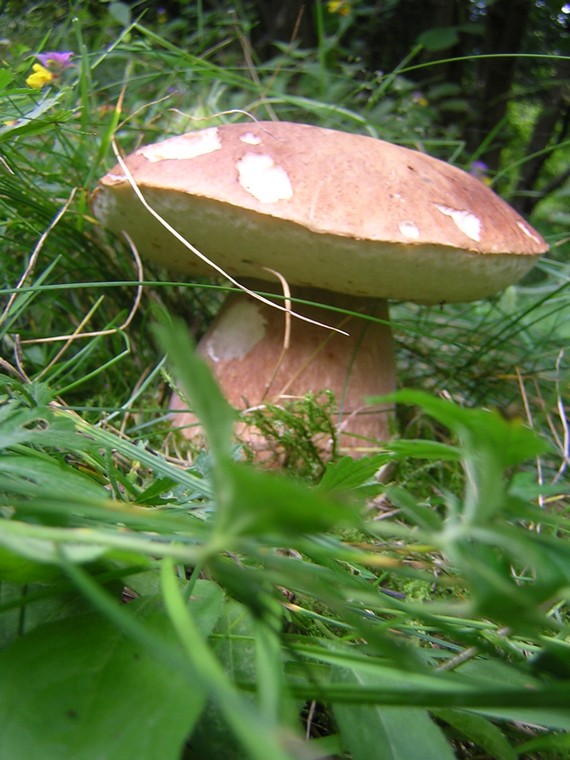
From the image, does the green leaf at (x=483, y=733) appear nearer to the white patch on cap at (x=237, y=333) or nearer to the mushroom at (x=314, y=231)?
the mushroom at (x=314, y=231)

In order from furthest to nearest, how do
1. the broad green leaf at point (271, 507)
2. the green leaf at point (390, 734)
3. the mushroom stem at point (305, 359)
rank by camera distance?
the mushroom stem at point (305, 359)
the green leaf at point (390, 734)
the broad green leaf at point (271, 507)

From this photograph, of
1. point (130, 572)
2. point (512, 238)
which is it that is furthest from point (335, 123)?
point (130, 572)

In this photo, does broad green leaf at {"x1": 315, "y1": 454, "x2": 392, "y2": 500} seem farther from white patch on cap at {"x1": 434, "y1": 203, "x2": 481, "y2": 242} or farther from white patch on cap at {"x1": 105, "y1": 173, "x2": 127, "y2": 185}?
white patch on cap at {"x1": 105, "y1": 173, "x2": 127, "y2": 185}

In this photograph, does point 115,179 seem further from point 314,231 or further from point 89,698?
point 89,698

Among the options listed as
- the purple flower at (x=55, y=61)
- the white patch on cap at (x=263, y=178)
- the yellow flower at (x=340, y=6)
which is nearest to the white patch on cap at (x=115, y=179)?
the white patch on cap at (x=263, y=178)

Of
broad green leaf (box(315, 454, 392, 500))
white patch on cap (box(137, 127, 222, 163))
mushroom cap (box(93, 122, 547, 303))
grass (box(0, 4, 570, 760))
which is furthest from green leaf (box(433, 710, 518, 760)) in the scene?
white patch on cap (box(137, 127, 222, 163))

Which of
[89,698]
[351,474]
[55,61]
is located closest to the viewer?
[89,698]

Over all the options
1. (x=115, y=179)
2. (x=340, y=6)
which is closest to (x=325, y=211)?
(x=115, y=179)
